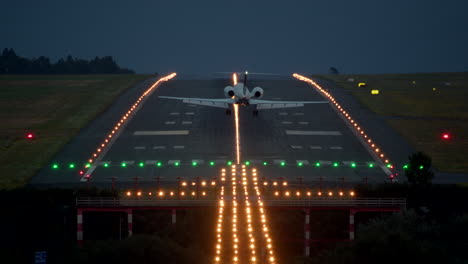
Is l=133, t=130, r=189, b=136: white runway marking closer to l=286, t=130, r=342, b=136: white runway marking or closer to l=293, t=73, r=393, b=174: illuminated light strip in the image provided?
l=286, t=130, r=342, b=136: white runway marking

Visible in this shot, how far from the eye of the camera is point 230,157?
9569 cm

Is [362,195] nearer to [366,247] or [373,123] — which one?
[366,247]

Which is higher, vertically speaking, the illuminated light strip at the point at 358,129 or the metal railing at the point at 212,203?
the illuminated light strip at the point at 358,129

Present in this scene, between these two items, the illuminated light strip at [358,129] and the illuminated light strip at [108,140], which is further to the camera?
the illuminated light strip at [358,129]

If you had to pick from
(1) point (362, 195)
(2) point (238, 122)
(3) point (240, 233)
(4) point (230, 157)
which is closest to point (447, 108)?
(2) point (238, 122)

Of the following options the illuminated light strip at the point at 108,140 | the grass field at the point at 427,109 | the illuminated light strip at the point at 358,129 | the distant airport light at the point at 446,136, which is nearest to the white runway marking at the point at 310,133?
the illuminated light strip at the point at 358,129

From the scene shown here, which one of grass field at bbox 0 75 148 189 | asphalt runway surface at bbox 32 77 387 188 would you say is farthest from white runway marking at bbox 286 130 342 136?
grass field at bbox 0 75 148 189

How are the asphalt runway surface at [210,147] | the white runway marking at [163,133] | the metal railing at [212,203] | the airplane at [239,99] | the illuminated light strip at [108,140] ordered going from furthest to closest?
1. the airplane at [239,99]
2. the white runway marking at [163,133]
3. the illuminated light strip at [108,140]
4. the asphalt runway surface at [210,147]
5. the metal railing at [212,203]

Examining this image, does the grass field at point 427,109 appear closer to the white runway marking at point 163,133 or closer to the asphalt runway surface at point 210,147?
the asphalt runway surface at point 210,147

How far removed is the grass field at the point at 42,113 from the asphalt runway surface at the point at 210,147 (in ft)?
7.22

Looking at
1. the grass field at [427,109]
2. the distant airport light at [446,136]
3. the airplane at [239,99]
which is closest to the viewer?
the grass field at [427,109]

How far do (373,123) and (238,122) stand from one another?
1702 cm

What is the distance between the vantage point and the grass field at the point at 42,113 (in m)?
94.5

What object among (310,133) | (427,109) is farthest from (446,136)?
(427,109)
